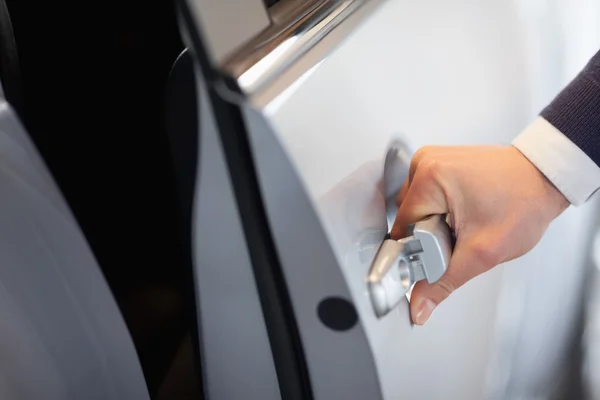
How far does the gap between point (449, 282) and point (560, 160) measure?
0.59ft

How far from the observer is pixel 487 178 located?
0.60 m

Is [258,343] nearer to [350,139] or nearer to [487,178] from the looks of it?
[350,139]

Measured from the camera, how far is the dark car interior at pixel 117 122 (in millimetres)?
432

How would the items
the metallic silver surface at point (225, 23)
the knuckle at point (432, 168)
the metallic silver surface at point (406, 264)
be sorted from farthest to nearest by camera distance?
the knuckle at point (432, 168) < the metallic silver surface at point (406, 264) < the metallic silver surface at point (225, 23)

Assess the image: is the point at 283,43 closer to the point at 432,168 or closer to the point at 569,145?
the point at 432,168

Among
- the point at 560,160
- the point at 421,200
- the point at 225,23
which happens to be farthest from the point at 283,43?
the point at 560,160

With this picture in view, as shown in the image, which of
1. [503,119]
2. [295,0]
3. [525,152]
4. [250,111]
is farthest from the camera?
[503,119]

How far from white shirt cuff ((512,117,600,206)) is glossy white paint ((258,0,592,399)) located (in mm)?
65

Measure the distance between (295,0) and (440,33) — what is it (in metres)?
0.19

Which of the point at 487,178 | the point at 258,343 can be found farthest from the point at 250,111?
the point at 487,178

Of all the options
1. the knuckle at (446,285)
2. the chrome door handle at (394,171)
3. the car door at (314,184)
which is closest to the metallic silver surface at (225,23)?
the car door at (314,184)

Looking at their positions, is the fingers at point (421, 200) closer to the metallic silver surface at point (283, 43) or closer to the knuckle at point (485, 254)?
the knuckle at point (485, 254)

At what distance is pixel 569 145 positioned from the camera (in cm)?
62

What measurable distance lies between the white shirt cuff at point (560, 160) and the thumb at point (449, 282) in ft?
0.37
